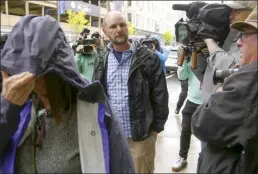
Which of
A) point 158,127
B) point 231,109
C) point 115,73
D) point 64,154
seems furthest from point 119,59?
point 64,154

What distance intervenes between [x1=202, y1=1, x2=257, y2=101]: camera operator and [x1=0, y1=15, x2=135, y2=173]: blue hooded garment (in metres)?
1.19

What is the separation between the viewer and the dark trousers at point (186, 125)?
12.7ft

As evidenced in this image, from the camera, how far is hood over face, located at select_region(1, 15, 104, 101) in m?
1.18

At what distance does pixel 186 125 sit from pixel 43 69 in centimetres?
304

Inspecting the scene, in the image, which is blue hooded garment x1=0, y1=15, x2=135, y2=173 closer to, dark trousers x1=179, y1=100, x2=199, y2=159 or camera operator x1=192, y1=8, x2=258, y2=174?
camera operator x1=192, y1=8, x2=258, y2=174

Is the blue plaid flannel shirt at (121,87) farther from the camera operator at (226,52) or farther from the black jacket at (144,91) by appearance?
the camera operator at (226,52)

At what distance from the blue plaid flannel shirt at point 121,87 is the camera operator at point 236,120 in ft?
3.73

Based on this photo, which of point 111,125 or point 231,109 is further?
point 231,109

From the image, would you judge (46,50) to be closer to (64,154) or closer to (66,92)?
(66,92)

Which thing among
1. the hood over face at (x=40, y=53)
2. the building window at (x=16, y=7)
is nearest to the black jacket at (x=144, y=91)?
the hood over face at (x=40, y=53)

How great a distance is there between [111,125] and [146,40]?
2.83 meters

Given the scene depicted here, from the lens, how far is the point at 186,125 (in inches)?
156

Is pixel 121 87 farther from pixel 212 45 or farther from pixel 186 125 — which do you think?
pixel 186 125

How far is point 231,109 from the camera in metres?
1.63
